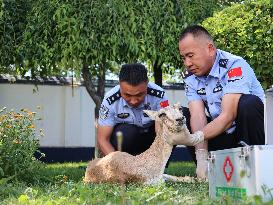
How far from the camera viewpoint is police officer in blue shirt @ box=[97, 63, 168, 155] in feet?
14.4

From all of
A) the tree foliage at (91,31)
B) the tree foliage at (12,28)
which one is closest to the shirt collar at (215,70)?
the tree foliage at (91,31)

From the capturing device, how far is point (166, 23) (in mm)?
8109

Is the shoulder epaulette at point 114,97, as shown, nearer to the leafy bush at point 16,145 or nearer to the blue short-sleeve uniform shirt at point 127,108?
the blue short-sleeve uniform shirt at point 127,108

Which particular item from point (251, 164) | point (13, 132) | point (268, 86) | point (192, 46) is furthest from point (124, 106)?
point (268, 86)

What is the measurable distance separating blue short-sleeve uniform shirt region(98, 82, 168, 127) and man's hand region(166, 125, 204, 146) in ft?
2.19

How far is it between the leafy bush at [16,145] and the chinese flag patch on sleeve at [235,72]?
1836 millimetres

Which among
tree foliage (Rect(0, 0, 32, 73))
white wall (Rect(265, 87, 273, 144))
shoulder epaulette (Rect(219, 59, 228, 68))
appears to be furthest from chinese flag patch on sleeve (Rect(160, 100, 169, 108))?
tree foliage (Rect(0, 0, 32, 73))

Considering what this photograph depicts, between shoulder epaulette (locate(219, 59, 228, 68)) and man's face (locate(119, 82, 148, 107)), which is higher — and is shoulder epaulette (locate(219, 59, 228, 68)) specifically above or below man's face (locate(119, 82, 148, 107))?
above

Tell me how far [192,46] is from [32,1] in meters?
5.07

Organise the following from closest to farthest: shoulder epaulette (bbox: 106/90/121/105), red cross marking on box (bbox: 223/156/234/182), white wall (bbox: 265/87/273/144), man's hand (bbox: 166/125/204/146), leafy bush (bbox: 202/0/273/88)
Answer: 1. red cross marking on box (bbox: 223/156/234/182)
2. man's hand (bbox: 166/125/204/146)
3. shoulder epaulette (bbox: 106/90/121/105)
4. leafy bush (bbox: 202/0/273/88)
5. white wall (bbox: 265/87/273/144)

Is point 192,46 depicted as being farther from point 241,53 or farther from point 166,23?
point 166,23

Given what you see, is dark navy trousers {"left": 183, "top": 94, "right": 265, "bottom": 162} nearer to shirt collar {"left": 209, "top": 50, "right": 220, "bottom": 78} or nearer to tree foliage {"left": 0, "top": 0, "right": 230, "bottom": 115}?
shirt collar {"left": 209, "top": 50, "right": 220, "bottom": 78}

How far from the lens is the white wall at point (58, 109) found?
13.4 m

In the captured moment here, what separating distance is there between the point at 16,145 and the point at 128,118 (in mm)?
1193
